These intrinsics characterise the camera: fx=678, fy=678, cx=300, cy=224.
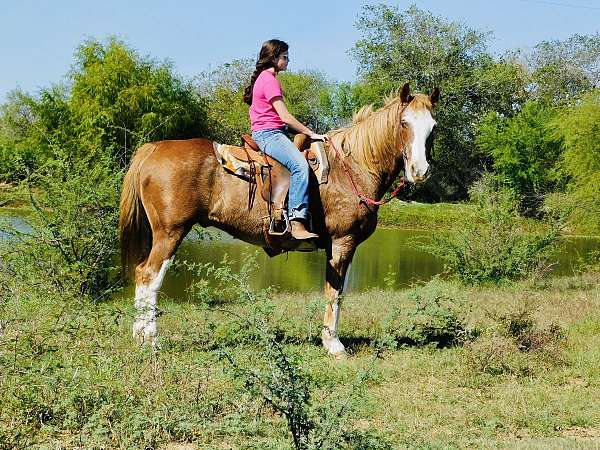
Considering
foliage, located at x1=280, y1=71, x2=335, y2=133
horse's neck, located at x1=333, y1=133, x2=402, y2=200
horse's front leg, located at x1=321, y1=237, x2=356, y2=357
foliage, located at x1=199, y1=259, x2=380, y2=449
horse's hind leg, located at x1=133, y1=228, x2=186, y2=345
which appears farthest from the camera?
foliage, located at x1=280, y1=71, x2=335, y2=133

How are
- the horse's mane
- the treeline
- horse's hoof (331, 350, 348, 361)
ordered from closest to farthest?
1. horse's hoof (331, 350, 348, 361)
2. the horse's mane
3. the treeline

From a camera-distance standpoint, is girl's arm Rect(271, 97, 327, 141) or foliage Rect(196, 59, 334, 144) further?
foliage Rect(196, 59, 334, 144)

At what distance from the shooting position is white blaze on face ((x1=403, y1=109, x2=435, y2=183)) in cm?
693

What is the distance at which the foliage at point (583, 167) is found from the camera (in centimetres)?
1680

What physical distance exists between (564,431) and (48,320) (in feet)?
12.5

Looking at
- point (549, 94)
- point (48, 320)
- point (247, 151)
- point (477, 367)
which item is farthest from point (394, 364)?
point (549, 94)

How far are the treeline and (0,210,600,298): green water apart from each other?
366cm

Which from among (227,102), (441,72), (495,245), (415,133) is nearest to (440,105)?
(441,72)

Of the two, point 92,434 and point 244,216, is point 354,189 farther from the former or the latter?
point 92,434

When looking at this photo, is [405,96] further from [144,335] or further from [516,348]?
[144,335]

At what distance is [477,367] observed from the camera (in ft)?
20.4

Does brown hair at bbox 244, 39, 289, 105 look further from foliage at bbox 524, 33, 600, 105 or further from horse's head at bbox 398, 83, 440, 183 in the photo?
foliage at bbox 524, 33, 600, 105

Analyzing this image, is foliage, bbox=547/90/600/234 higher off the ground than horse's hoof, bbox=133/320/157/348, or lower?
higher

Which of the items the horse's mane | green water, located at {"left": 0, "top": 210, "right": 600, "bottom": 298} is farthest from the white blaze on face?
green water, located at {"left": 0, "top": 210, "right": 600, "bottom": 298}
